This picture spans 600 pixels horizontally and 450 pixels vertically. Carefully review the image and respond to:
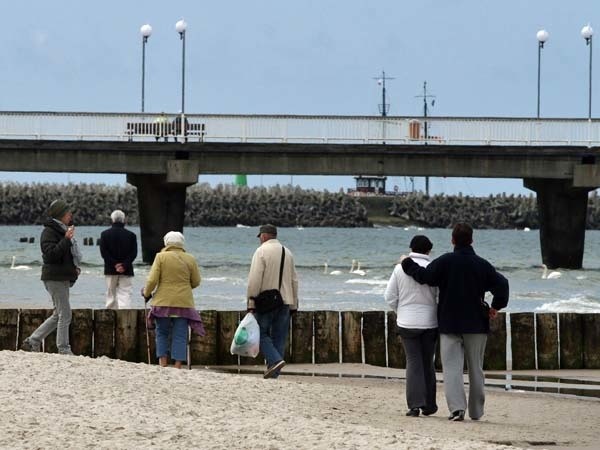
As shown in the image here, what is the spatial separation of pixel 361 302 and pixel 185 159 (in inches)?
683

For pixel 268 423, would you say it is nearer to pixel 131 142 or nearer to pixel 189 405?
pixel 189 405

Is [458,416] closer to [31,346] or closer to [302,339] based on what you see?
[302,339]

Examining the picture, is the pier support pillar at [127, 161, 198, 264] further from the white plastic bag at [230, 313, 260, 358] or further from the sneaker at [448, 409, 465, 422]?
the sneaker at [448, 409, 465, 422]

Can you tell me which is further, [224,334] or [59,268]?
[224,334]

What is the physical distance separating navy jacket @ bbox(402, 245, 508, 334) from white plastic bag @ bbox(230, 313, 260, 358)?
111 inches

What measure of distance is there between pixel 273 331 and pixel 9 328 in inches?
146

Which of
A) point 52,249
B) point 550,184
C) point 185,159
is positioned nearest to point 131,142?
point 185,159

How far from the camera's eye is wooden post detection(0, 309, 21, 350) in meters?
17.9

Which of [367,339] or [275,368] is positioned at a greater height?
[367,339]

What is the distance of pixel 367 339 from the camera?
60.1 ft

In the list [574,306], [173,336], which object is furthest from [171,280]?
[574,306]

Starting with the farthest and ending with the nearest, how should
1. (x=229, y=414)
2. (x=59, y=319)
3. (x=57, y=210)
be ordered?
(x=59, y=319)
(x=57, y=210)
(x=229, y=414)

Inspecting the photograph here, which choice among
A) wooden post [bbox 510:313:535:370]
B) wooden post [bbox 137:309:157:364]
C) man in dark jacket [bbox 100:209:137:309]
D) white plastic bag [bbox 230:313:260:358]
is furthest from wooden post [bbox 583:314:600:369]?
man in dark jacket [bbox 100:209:137:309]

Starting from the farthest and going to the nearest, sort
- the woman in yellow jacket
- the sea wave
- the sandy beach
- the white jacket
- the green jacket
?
the sea wave, the green jacket, the woman in yellow jacket, the white jacket, the sandy beach
